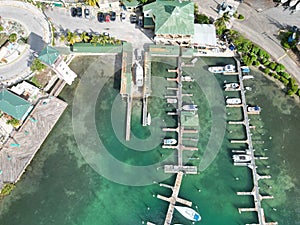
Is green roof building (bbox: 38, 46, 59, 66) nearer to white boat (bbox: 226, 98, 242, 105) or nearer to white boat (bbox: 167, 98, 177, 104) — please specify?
white boat (bbox: 167, 98, 177, 104)

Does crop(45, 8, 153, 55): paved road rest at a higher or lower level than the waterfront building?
higher

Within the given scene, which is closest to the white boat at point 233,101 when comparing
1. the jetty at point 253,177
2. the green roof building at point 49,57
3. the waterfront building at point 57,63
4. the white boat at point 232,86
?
the jetty at point 253,177

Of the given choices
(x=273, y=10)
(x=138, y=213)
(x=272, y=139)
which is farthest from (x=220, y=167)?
(x=273, y=10)

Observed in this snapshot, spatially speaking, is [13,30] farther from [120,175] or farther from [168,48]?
[120,175]

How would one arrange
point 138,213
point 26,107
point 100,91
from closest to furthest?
point 138,213
point 26,107
point 100,91

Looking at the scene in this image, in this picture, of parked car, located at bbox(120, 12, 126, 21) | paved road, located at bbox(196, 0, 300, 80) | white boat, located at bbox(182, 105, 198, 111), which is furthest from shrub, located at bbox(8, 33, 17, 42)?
paved road, located at bbox(196, 0, 300, 80)

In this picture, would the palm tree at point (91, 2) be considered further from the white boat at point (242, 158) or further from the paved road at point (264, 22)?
the white boat at point (242, 158)
